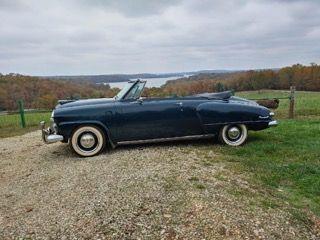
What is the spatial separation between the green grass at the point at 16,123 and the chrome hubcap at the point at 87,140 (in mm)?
6126

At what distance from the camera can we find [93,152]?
7051 mm

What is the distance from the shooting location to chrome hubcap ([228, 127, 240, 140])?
24.5 feet

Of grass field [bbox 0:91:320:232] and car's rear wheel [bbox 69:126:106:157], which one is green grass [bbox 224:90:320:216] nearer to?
grass field [bbox 0:91:320:232]

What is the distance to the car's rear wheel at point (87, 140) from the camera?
7031 mm

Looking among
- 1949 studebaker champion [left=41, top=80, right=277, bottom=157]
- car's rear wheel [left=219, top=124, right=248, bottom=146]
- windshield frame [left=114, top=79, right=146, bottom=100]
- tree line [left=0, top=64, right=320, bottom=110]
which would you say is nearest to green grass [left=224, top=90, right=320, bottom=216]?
car's rear wheel [left=219, top=124, right=248, bottom=146]

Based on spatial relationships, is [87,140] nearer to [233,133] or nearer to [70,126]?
[70,126]

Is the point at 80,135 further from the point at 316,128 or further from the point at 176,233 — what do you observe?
the point at 316,128

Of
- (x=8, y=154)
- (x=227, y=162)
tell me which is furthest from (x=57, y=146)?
(x=227, y=162)

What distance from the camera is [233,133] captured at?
24.6 feet

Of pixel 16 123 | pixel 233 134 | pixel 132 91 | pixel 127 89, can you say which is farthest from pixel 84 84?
pixel 233 134

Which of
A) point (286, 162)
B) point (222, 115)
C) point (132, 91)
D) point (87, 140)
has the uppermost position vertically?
point (132, 91)

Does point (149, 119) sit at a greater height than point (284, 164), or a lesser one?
greater

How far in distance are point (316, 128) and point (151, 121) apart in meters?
4.54

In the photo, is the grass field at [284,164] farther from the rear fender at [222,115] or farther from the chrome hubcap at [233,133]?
the rear fender at [222,115]
